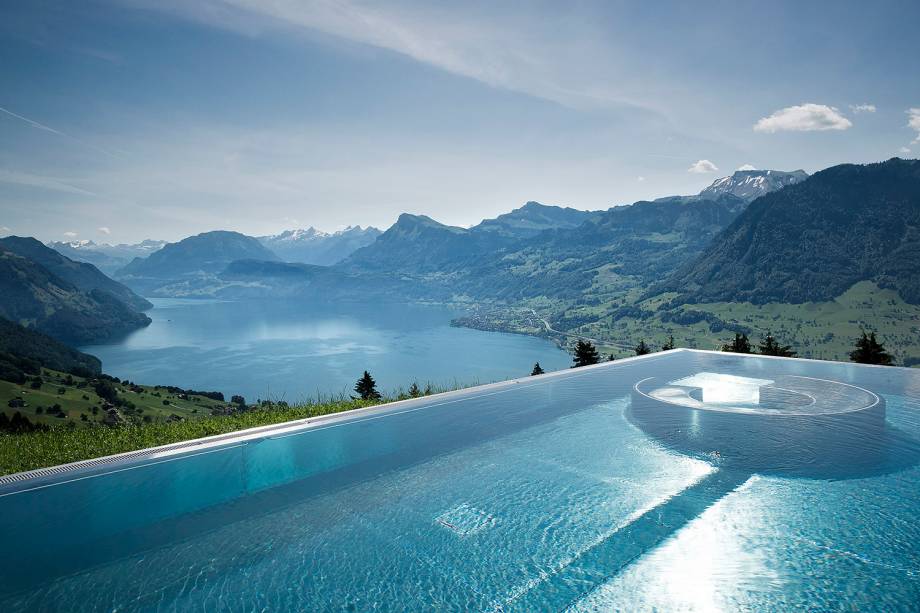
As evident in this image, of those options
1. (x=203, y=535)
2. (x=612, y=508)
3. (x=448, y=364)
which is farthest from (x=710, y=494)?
(x=448, y=364)

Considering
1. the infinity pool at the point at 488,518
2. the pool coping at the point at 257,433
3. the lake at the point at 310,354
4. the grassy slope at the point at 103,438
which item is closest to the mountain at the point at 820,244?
the lake at the point at 310,354

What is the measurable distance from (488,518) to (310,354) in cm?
8941

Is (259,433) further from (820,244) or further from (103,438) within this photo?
(820,244)

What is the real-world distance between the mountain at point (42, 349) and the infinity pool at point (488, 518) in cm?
7901

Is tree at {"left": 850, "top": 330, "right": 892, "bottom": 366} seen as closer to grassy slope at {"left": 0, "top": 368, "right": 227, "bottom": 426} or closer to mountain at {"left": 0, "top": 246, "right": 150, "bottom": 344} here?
grassy slope at {"left": 0, "top": 368, "right": 227, "bottom": 426}

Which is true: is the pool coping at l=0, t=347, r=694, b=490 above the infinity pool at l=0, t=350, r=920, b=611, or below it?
above

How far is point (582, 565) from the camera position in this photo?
2971 mm

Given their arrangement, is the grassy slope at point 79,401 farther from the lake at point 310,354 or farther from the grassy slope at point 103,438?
the grassy slope at point 103,438

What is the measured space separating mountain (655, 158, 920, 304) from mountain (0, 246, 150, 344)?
6069 inches

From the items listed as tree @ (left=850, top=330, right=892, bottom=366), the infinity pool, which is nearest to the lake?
tree @ (left=850, top=330, right=892, bottom=366)

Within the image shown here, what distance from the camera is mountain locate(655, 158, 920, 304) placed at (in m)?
125

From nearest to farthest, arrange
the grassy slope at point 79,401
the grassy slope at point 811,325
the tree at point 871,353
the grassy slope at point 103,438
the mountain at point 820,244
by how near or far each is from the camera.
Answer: the grassy slope at point 103,438 < the tree at point 871,353 < the grassy slope at point 79,401 < the grassy slope at point 811,325 < the mountain at point 820,244

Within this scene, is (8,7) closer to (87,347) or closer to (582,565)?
(582,565)

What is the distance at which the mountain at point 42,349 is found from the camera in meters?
68.9
